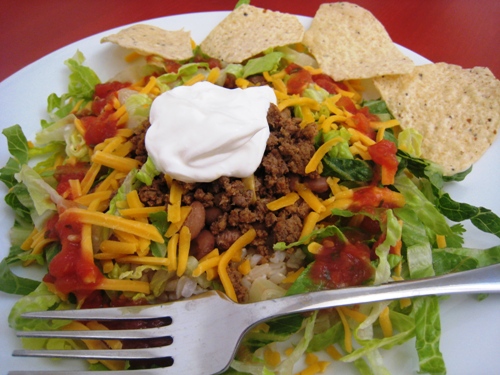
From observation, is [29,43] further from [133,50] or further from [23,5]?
[133,50]

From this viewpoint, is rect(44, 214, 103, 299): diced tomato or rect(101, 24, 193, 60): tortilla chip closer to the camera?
rect(44, 214, 103, 299): diced tomato

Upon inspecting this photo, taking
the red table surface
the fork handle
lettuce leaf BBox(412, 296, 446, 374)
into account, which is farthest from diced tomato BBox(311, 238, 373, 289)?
the red table surface

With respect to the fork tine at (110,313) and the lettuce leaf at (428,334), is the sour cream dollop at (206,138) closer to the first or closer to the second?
the fork tine at (110,313)

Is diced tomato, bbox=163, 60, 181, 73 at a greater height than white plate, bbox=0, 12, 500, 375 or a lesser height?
greater

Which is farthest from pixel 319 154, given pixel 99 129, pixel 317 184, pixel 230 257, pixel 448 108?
pixel 99 129

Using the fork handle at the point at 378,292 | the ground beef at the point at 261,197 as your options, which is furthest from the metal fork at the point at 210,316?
the ground beef at the point at 261,197

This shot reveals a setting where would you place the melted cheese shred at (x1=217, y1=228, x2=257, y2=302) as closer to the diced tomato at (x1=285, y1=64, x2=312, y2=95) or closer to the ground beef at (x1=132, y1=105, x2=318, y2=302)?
the ground beef at (x1=132, y1=105, x2=318, y2=302)
